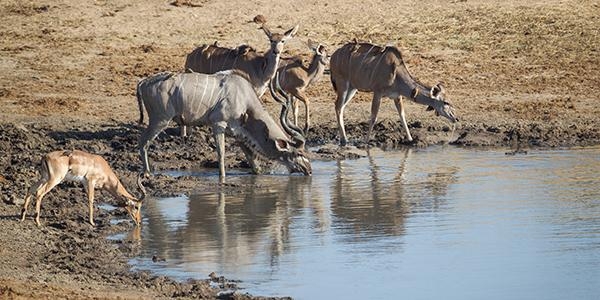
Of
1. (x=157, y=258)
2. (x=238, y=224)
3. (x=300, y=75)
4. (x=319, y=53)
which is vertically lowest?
(x=238, y=224)

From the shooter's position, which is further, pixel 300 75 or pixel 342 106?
pixel 300 75

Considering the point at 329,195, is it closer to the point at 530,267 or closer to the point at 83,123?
the point at 530,267

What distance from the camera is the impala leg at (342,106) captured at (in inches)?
706

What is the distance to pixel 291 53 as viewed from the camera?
2117cm

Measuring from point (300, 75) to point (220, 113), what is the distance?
3.64 m

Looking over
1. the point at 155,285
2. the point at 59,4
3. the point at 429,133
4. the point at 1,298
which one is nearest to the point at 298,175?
the point at 429,133

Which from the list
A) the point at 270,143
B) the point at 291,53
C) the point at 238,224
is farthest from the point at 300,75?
the point at 238,224

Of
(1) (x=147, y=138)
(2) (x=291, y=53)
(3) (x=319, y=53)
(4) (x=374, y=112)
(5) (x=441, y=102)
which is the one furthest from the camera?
(2) (x=291, y=53)

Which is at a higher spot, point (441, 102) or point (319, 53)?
point (319, 53)

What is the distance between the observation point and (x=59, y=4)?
22656 mm

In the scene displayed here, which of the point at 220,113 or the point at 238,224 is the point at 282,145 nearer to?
the point at 220,113

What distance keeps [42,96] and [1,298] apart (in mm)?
10374

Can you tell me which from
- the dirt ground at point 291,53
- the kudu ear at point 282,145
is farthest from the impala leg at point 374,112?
the kudu ear at point 282,145

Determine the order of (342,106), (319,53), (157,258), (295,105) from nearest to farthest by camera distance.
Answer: (157,258)
(342,106)
(295,105)
(319,53)
